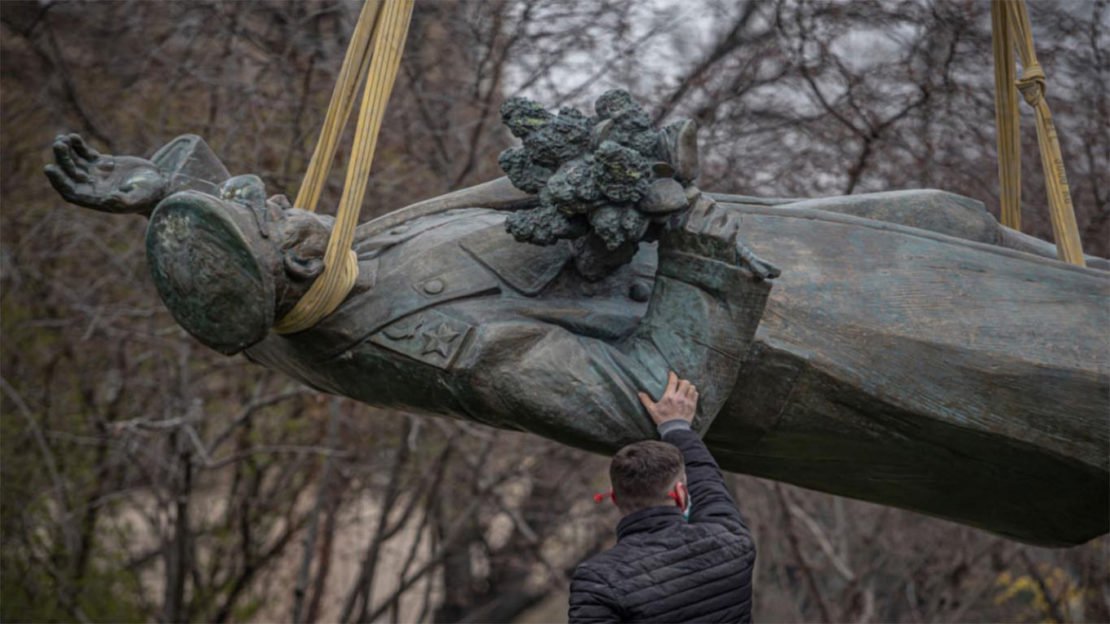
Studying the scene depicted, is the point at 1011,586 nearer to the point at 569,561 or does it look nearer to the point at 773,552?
the point at 773,552

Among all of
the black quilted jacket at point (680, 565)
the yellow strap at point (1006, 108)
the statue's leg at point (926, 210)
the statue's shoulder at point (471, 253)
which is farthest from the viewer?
the yellow strap at point (1006, 108)

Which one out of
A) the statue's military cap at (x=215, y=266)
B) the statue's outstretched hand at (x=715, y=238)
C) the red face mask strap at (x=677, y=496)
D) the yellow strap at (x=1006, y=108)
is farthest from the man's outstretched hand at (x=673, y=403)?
the yellow strap at (x=1006, y=108)

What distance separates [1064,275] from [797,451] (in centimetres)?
72

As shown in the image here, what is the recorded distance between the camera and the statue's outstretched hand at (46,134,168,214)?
105 inches

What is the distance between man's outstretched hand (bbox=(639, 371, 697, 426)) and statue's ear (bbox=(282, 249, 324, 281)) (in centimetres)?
67

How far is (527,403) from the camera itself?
2629 mm

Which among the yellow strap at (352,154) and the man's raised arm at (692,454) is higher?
the yellow strap at (352,154)

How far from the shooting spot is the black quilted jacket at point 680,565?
252 centimetres

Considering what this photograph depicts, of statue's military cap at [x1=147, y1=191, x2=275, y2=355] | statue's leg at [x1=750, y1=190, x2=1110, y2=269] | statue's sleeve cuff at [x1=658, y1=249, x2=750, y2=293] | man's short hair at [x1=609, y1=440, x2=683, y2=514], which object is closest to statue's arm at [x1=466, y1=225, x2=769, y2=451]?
statue's sleeve cuff at [x1=658, y1=249, x2=750, y2=293]

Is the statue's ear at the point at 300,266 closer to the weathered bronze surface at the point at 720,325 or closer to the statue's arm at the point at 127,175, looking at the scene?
the weathered bronze surface at the point at 720,325

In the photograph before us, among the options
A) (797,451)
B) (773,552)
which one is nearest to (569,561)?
(773,552)

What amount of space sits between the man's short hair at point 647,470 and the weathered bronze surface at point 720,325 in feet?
0.39

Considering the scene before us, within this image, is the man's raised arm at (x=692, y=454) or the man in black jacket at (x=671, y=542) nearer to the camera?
the man in black jacket at (x=671, y=542)

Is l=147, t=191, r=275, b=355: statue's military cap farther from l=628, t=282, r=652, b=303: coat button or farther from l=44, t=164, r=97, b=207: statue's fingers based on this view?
l=628, t=282, r=652, b=303: coat button
